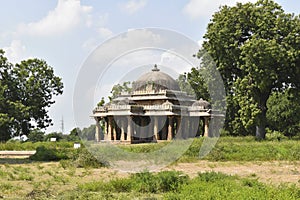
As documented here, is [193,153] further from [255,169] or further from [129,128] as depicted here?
[129,128]

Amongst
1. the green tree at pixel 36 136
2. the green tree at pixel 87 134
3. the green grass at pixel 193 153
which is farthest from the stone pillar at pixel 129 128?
the green tree at pixel 36 136

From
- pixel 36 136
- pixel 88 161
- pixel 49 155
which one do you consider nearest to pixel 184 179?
pixel 88 161

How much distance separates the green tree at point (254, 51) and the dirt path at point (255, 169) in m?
13.1

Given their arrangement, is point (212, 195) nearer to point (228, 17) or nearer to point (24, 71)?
point (228, 17)

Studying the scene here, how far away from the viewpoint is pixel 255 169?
2103 cm

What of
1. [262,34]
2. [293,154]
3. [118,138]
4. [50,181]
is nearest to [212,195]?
[50,181]

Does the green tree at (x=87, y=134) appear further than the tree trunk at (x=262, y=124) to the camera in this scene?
No

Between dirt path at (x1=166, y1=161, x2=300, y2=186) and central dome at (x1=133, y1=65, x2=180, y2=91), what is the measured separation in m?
21.2

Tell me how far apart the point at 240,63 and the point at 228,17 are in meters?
4.06

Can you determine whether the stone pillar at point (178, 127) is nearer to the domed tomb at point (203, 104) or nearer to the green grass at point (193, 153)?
the domed tomb at point (203, 104)

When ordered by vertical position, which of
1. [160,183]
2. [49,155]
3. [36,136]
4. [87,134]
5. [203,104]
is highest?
[203,104]

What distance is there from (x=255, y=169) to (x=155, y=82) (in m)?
25.5

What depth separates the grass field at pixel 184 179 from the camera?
12032 mm

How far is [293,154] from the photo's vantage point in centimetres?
2616
